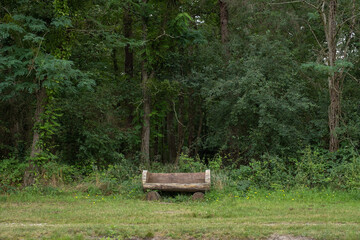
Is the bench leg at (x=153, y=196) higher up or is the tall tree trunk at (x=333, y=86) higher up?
the tall tree trunk at (x=333, y=86)

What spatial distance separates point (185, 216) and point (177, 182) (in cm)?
394

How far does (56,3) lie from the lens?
44.4 ft

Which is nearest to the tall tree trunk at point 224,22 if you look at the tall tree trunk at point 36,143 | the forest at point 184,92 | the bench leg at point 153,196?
the forest at point 184,92

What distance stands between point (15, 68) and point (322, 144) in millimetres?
11881

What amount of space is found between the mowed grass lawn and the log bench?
0.43 meters

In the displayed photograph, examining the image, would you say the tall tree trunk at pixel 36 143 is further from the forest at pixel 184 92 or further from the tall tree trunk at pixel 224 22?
the tall tree trunk at pixel 224 22

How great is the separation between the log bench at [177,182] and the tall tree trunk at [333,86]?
5.48 m

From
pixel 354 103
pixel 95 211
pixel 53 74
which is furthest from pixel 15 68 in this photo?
pixel 354 103

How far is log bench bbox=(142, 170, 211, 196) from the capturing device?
11867 millimetres

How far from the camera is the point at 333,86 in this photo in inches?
582

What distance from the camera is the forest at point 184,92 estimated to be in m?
13.5

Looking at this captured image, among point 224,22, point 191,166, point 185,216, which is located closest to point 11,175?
point 191,166

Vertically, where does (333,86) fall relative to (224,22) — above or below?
Result: below

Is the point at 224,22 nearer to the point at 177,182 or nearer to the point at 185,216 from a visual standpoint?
the point at 177,182
